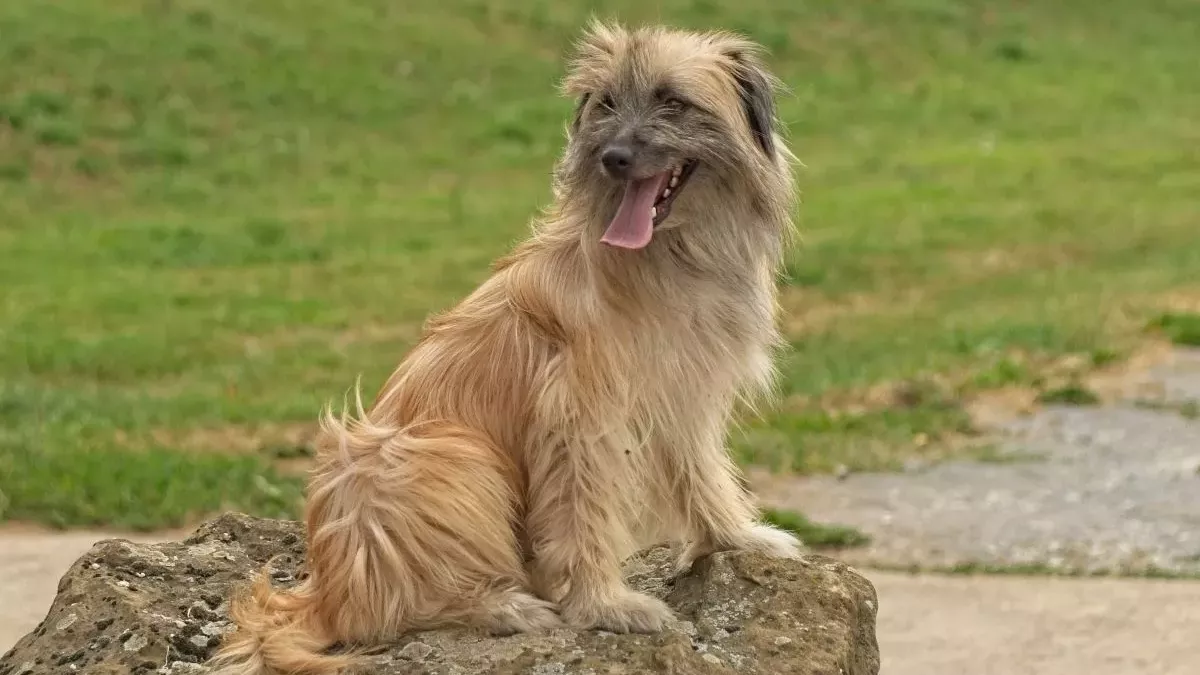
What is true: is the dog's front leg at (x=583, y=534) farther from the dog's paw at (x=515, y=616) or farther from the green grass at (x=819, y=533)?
the green grass at (x=819, y=533)

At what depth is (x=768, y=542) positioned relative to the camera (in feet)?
19.1

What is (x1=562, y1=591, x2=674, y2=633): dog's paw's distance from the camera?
504cm

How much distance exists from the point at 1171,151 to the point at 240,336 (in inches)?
644

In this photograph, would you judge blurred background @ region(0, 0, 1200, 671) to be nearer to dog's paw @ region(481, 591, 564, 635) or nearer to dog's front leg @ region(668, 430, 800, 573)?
dog's front leg @ region(668, 430, 800, 573)

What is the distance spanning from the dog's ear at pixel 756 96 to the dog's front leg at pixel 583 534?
1220 millimetres

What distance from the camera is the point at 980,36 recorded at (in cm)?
3262

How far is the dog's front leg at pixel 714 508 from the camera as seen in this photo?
5.52 meters

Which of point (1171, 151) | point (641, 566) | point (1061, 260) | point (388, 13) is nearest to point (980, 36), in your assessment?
point (1171, 151)

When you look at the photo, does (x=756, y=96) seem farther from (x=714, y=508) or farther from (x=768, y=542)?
(x=768, y=542)

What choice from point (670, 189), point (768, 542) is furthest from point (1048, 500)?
point (670, 189)

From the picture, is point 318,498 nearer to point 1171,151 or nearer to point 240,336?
point 240,336

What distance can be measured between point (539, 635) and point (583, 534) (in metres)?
0.36

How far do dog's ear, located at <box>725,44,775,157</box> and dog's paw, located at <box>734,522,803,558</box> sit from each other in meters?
1.42

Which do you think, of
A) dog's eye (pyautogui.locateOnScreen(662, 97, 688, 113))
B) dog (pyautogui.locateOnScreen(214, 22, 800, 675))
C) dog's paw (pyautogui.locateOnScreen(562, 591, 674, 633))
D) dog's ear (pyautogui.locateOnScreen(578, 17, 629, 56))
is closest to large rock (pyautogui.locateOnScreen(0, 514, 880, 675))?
dog's paw (pyautogui.locateOnScreen(562, 591, 674, 633))
